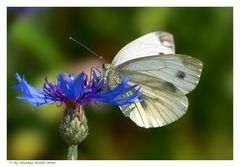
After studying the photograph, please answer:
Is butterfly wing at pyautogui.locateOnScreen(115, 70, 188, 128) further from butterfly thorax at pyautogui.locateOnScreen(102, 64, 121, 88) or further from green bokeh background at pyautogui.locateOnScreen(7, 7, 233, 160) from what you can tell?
green bokeh background at pyautogui.locateOnScreen(7, 7, 233, 160)

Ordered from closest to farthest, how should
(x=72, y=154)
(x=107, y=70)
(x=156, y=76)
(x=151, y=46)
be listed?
(x=72, y=154) → (x=107, y=70) → (x=156, y=76) → (x=151, y=46)

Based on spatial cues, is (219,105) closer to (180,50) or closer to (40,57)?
(180,50)

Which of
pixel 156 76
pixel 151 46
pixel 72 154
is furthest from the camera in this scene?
pixel 151 46

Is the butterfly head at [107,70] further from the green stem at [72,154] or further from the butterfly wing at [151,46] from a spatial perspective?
the green stem at [72,154]

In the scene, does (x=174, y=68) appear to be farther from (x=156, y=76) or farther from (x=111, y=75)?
(x=111, y=75)

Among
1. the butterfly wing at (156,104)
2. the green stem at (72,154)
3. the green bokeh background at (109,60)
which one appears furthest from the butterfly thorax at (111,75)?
the green bokeh background at (109,60)

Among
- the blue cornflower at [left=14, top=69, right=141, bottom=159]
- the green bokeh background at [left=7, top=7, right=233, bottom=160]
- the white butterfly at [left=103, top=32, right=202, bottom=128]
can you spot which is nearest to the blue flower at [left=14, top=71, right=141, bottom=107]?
the blue cornflower at [left=14, top=69, right=141, bottom=159]

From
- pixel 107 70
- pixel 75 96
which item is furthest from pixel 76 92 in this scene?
pixel 107 70
